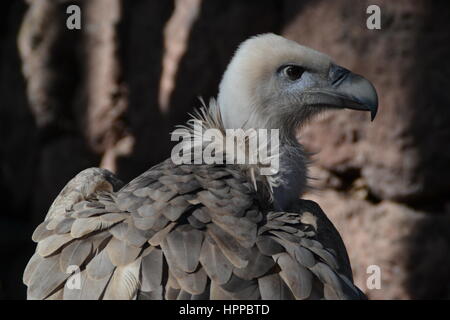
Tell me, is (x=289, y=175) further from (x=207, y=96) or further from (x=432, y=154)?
(x=207, y=96)

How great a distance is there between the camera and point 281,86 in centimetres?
403

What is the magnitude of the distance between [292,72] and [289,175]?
562mm

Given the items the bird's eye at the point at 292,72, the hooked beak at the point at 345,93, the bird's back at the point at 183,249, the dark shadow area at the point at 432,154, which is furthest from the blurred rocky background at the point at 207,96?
the bird's back at the point at 183,249

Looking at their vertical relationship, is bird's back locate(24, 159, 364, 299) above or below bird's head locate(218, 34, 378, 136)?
below

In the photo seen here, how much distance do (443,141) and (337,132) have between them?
2.49 ft

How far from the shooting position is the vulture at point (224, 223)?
9.50 ft

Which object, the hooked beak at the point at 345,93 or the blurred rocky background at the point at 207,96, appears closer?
the hooked beak at the point at 345,93

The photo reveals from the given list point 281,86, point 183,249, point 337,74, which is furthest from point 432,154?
point 183,249

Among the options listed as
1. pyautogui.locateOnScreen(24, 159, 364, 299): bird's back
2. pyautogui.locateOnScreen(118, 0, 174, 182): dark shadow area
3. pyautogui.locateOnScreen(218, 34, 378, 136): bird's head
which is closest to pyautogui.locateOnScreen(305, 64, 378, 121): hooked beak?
pyautogui.locateOnScreen(218, 34, 378, 136): bird's head

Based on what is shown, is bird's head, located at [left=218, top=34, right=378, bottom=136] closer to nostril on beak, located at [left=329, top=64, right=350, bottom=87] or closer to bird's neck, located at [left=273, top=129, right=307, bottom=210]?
nostril on beak, located at [left=329, top=64, right=350, bottom=87]

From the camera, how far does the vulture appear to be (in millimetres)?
2896

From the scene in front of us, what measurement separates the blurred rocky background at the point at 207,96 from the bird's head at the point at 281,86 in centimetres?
105

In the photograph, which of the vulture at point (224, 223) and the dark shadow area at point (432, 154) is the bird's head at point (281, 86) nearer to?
the vulture at point (224, 223)

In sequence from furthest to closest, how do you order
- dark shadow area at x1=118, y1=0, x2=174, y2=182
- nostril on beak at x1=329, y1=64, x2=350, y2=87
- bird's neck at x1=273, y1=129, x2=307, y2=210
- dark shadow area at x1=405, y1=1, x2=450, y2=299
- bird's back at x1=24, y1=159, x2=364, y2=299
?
dark shadow area at x1=118, y1=0, x2=174, y2=182, dark shadow area at x1=405, y1=1, x2=450, y2=299, nostril on beak at x1=329, y1=64, x2=350, y2=87, bird's neck at x1=273, y1=129, x2=307, y2=210, bird's back at x1=24, y1=159, x2=364, y2=299
